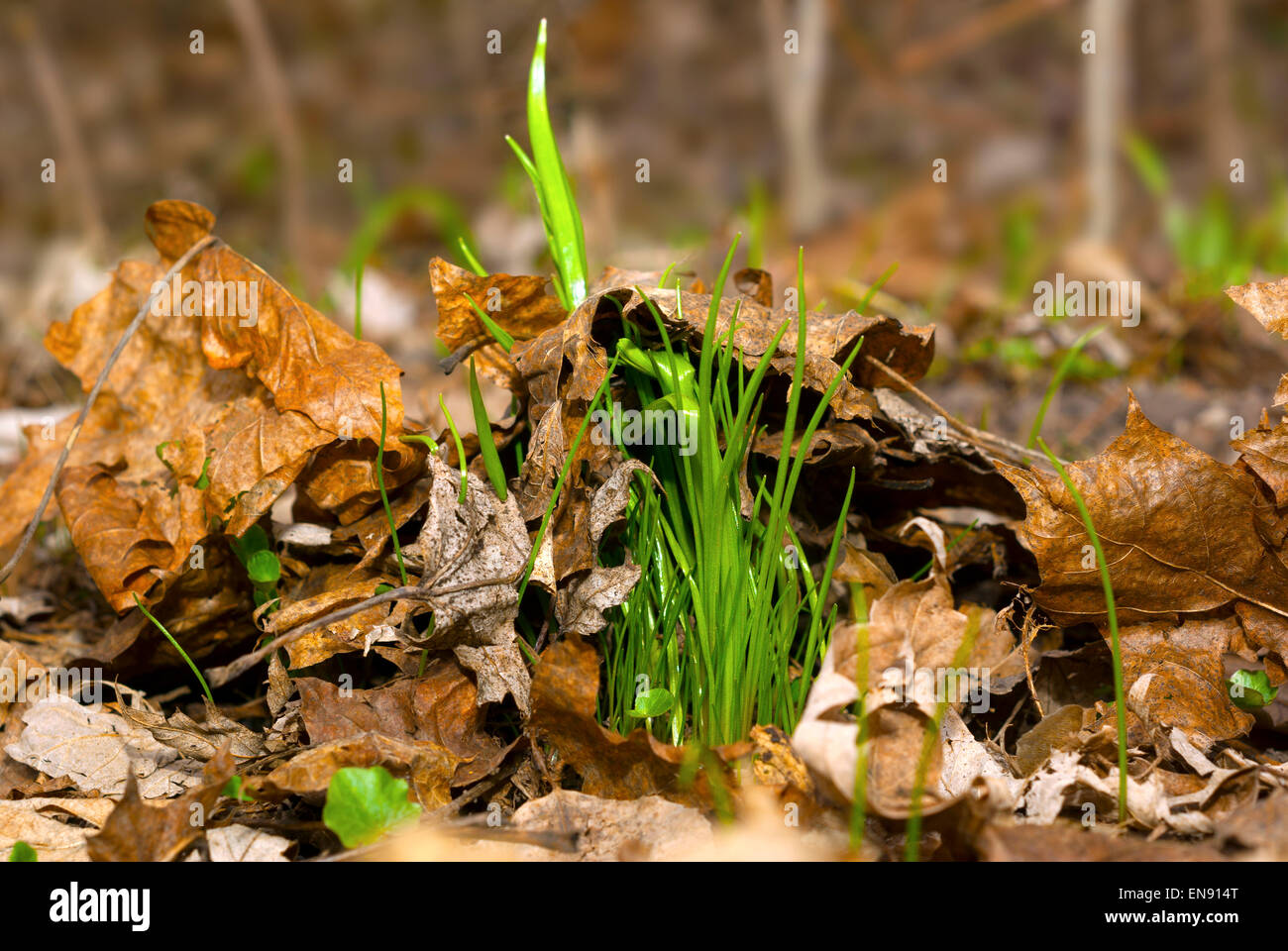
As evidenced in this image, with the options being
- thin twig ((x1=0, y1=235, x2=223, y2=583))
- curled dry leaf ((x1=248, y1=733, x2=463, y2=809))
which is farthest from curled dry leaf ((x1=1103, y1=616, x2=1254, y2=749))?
thin twig ((x1=0, y1=235, x2=223, y2=583))

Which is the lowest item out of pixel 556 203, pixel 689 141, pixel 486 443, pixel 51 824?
pixel 51 824

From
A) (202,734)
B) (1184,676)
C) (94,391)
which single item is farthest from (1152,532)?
(94,391)

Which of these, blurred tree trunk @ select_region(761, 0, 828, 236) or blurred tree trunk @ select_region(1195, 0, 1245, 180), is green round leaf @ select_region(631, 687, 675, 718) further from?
blurred tree trunk @ select_region(1195, 0, 1245, 180)

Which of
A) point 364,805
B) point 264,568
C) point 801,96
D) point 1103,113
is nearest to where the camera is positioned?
point 364,805

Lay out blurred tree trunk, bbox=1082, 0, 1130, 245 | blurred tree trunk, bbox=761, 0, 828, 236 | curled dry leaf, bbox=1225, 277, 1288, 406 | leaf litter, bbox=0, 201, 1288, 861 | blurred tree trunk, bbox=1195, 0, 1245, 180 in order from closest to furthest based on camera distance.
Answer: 1. leaf litter, bbox=0, 201, 1288, 861
2. curled dry leaf, bbox=1225, 277, 1288, 406
3. blurred tree trunk, bbox=1082, 0, 1130, 245
4. blurred tree trunk, bbox=761, 0, 828, 236
5. blurred tree trunk, bbox=1195, 0, 1245, 180

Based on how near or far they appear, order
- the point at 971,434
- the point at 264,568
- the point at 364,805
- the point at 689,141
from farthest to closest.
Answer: the point at 689,141
the point at 971,434
the point at 264,568
the point at 364,805

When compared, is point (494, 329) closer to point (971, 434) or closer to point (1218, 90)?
point (971, 434)

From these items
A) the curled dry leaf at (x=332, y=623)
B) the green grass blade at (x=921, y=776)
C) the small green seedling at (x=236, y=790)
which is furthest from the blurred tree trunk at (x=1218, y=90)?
the small green seedling at (x=236, y=790)

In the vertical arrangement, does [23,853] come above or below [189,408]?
below
